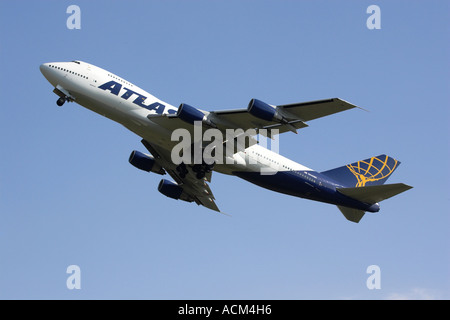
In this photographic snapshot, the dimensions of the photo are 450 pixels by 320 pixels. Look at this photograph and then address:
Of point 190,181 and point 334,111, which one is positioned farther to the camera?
point 190,181

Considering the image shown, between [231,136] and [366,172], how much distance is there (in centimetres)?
1294

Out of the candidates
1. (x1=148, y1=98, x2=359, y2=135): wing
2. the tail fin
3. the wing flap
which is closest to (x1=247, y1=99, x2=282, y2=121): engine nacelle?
(x1=148, y1=98, x2=359, y2=135): wing

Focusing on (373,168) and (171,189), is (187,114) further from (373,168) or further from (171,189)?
(373,168)

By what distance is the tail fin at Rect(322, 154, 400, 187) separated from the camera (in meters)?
41.4

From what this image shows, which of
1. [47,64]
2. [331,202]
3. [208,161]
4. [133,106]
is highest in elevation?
[47,64]

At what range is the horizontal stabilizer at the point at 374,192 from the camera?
37.2 meters

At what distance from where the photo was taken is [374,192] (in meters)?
38.5

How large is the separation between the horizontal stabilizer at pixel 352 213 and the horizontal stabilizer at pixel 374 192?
→ 1735 millimetres

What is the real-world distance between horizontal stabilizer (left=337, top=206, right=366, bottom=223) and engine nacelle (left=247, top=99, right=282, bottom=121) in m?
12.5

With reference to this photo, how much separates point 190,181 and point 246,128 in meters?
9.93

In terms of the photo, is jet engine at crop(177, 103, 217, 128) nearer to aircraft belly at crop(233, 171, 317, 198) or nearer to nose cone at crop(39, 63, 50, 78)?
aircraft belly at crop(233, 171, 317, 198)

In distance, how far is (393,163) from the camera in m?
43.7

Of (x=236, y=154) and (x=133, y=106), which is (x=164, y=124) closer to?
(x=133, y=106)

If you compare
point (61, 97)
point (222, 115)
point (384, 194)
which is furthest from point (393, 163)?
point (61, 97)
